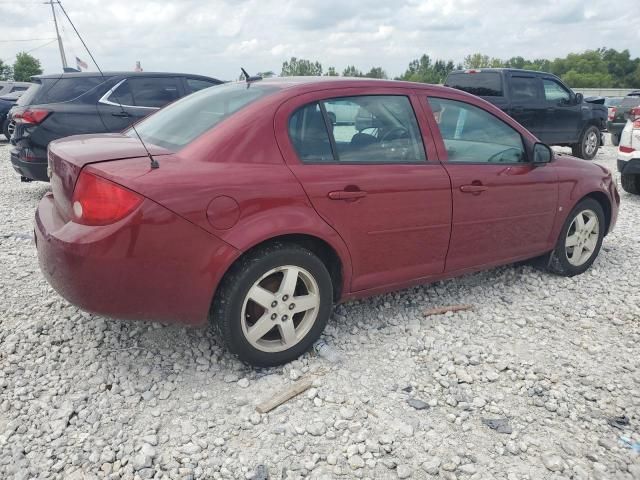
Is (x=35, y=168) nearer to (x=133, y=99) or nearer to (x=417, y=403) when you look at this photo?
(x=133, y=99)

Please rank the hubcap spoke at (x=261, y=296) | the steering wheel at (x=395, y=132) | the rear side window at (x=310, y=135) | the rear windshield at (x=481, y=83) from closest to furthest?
the hubcap spoke at (x=261, y=296)
the rear side window at (x=310, y=135)
the steering wheel at (x=395, y=132)
the rear windshield at (x=481, y=83)

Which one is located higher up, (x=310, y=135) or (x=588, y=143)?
(x=310, y=135)

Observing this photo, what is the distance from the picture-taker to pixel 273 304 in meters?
2.86

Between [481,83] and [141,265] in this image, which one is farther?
[481,83]

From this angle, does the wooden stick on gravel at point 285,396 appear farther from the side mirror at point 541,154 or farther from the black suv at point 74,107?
the black suv at point 74,107

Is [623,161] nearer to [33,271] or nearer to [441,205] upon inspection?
[441,205]

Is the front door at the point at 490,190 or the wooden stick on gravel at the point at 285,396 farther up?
the front door at the point at 490,190

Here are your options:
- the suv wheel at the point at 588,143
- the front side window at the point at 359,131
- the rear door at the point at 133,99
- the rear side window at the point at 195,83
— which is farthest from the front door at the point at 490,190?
the suv wheel at the point at 588,143

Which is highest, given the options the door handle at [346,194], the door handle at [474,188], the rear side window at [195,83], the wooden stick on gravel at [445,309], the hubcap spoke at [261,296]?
the rear side window at [195,83]

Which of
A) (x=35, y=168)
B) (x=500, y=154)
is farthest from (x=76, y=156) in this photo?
(x=35, y=168)

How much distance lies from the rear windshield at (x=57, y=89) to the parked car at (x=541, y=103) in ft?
22.0

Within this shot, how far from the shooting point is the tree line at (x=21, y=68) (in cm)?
6507

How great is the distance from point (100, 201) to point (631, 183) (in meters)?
7.73

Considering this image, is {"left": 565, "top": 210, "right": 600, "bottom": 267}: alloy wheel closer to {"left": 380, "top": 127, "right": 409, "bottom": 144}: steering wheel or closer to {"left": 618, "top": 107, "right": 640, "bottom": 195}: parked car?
{"left": 380, "top": 127, "right": 409, "bottom": 144}: steering wheel
